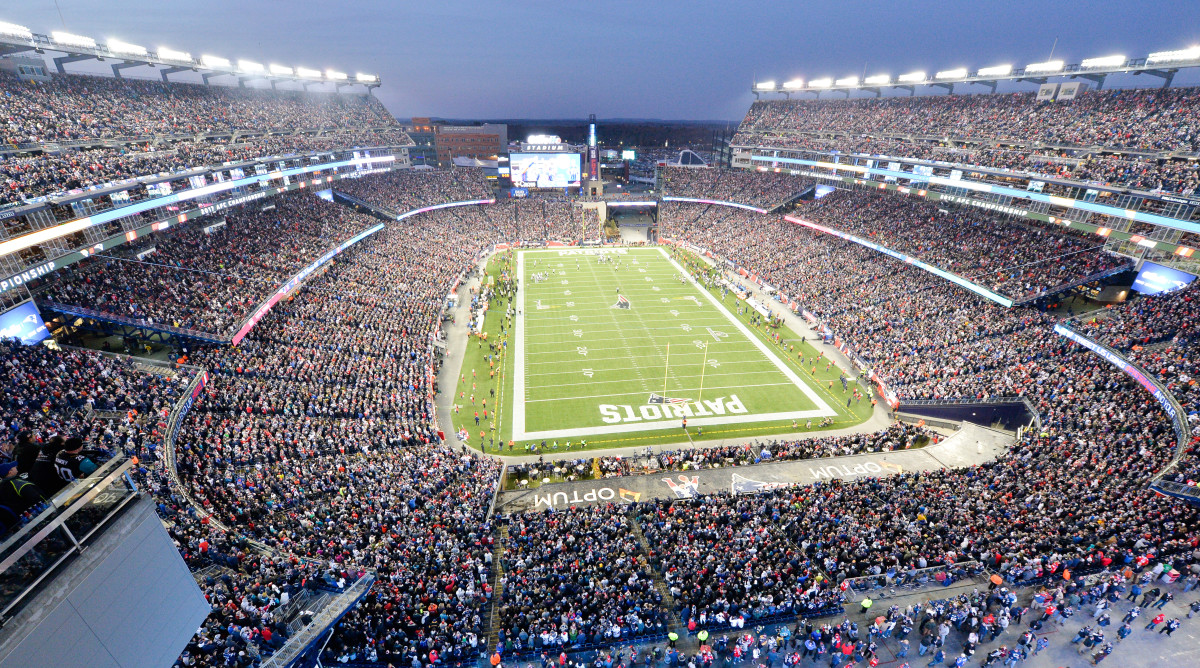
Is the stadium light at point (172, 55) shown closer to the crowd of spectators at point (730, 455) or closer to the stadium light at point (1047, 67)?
the crowd of spectators at point (730, 455)

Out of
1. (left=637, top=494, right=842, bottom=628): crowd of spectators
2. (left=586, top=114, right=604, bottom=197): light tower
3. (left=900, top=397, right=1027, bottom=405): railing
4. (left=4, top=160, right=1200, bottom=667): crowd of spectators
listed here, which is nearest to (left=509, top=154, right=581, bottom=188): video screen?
(left=586, top=114, right=604, bottom=197): light tower

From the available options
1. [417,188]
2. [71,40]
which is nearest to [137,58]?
[71,40]

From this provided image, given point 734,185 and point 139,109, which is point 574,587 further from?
point 734,185

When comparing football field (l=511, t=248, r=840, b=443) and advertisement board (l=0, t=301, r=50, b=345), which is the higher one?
advertisement board (l=0, t=301, r=50, b=345)

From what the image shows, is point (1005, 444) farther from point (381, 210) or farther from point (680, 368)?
point (381, 210)

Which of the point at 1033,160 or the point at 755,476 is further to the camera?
the point at 1033,160

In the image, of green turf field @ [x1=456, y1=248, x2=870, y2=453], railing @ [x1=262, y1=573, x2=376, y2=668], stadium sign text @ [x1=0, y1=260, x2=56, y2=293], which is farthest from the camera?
green turf field @ [x1=456, y1=248, x2=870, y2=453]

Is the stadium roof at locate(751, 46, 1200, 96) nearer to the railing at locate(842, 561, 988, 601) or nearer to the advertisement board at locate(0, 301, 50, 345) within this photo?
the railing at locate(842, 561, 988, 601)
